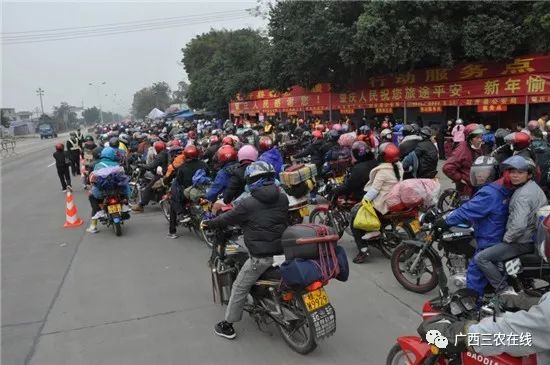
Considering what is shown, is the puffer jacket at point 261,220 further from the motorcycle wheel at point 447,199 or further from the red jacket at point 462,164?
the motorcycle wheel at point 447,199

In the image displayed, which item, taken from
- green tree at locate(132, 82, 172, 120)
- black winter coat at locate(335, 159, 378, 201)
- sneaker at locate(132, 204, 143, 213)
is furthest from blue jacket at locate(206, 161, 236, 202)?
green tree at locate(132, 82, 172, 120)

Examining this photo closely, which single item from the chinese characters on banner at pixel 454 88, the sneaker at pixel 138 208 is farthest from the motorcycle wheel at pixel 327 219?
the chinese characters on banner at pixel 454 88

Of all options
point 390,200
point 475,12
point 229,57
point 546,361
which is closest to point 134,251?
point 390,200

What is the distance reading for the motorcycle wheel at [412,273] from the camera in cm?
522

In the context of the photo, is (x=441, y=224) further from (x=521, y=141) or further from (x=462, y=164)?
(x=521, y=141)

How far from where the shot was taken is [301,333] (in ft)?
13.6

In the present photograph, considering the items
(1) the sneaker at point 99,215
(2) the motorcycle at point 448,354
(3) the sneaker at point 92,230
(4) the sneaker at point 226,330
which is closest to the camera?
(2) the motorcycle at point 448,354

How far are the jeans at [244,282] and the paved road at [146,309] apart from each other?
29cm

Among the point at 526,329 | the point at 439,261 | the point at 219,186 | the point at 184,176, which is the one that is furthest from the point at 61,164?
the point at 526,329

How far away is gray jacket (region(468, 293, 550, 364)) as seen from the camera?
2.04m

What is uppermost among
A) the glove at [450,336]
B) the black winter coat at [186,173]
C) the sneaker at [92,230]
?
the black winter coat at [186,173]

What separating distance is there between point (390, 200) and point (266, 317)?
7.66 ft

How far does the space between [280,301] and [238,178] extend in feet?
6.90

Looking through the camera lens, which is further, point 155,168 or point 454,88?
point 454,88
